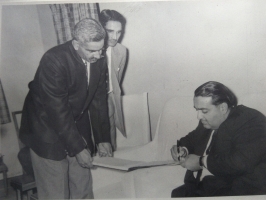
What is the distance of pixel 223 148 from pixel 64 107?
3.20 feet

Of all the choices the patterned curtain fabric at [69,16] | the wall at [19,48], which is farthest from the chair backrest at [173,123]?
the wall at [19,48]

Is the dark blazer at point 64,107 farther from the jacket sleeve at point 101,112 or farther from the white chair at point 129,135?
the white chair at point 129,135

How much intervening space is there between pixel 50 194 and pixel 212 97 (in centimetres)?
116

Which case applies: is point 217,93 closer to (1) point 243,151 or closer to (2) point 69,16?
(1) point 243,151

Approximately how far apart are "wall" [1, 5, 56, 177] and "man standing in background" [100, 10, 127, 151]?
0.34 metres

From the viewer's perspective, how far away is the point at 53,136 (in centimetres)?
166

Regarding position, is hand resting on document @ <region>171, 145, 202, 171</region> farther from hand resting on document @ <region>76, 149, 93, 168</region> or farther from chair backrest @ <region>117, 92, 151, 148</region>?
hand resting on document @ <region>76, 149, 93, 168</region>

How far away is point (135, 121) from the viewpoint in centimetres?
169

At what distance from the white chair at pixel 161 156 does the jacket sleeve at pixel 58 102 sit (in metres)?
0.30

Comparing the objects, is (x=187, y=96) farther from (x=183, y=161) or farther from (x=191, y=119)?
(x=183, y=161)

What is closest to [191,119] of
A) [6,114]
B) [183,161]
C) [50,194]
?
[183,161]

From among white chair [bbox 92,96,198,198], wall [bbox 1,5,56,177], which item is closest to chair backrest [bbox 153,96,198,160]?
white chair [bbox 92,96,198,198]

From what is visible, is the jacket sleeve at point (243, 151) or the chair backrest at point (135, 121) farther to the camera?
the chair backrest at point (135, 121)

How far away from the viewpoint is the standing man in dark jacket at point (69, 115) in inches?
63.9
